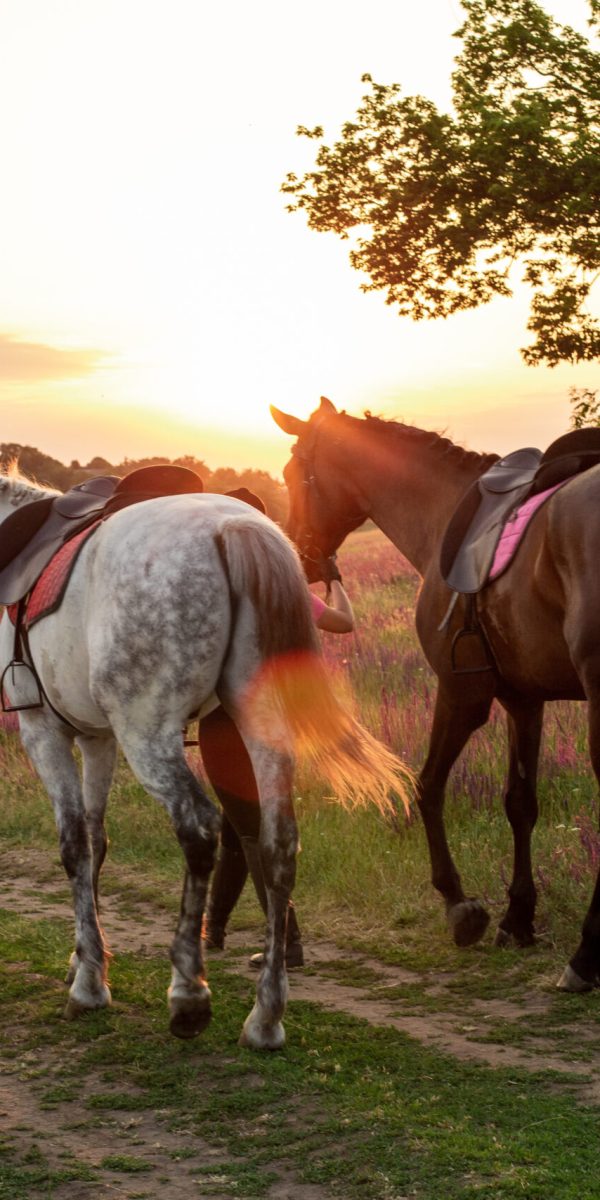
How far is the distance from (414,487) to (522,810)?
1.73 metres

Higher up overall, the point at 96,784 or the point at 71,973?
the point at 96,784

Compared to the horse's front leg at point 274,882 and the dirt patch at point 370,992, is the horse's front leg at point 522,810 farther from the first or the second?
the horse's front leg at point 274,882

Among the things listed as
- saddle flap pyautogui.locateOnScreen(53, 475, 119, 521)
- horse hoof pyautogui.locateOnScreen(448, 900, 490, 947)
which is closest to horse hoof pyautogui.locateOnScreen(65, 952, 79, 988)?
horse hoof pyautogui.locateOnScreen(448, 900, 490, 947)

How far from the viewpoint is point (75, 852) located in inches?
193

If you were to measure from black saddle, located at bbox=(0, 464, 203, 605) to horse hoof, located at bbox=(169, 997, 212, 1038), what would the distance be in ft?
5.84

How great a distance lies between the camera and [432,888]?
626 cm

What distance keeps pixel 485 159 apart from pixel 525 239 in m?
1.30

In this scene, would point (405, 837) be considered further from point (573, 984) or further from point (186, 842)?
point (186, 842)

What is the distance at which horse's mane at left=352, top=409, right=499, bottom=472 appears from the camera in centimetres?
626

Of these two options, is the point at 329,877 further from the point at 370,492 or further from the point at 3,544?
the point at 3,544

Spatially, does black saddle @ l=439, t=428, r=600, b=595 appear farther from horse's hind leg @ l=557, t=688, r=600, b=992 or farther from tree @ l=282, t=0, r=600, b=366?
tree @ l=282, t=0, r=600, b=366

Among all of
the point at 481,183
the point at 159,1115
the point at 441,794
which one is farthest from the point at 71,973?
the point at 481,183

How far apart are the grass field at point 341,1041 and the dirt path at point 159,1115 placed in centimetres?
1

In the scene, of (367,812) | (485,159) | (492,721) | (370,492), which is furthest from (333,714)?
(485,159)
